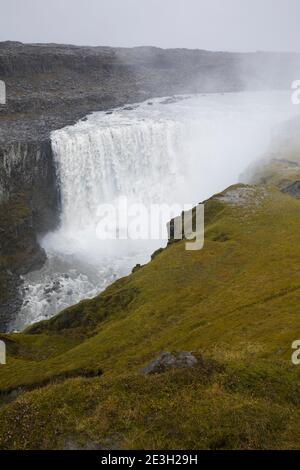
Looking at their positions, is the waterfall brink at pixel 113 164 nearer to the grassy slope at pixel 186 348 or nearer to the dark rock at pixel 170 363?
the grassy slope at pixel 186 348

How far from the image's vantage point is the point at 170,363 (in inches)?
738

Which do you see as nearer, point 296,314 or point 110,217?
point 296,314

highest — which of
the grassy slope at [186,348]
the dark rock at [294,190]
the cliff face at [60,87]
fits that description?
the cliff face at [60,87]

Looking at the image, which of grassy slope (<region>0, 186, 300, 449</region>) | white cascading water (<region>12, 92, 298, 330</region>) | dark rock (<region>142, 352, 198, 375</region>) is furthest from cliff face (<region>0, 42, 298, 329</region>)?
dark rock (<region>142, 352, 198, 375</region>)

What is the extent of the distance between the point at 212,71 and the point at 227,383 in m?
165

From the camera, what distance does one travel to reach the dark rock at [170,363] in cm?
1856

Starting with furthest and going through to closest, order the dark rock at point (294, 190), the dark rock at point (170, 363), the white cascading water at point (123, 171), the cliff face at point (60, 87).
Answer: the cliff face at point (60, 87)
the white cascading water at point (123, 171)
the dark rock at point (294, 190)
the dark rock at point (170, 363)

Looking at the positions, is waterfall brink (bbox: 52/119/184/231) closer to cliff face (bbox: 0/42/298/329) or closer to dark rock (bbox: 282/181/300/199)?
cliff face (bbox: 0/42/298/329)

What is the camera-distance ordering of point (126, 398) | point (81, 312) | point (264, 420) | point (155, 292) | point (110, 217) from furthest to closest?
point (110, 217) < point (81, 312) < point (155, 292) < point (126, 398) < point (264, 420)

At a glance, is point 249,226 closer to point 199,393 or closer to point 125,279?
point 125,279

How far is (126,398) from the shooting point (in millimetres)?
16594

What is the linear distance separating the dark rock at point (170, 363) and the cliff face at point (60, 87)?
41.0m

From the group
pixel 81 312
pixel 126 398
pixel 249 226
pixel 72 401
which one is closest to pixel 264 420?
pixel 126 398

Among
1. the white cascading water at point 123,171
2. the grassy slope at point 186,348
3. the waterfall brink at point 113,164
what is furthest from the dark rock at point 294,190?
the waterfall brink at point 113,164
